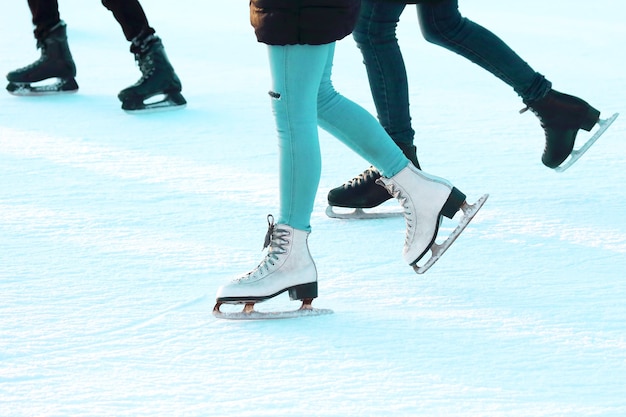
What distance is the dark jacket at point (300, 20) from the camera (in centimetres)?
242

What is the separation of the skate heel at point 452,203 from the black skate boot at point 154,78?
2.16 meters

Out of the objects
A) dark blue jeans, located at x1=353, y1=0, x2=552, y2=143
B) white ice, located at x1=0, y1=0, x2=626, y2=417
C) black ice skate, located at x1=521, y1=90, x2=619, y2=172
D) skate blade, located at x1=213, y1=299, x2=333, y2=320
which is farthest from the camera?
black ice skate, located at x1=521, y1=90, x2=619, y2=172

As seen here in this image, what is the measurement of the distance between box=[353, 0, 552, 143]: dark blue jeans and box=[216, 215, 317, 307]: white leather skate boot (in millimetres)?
789

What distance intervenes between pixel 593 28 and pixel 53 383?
4.82 m

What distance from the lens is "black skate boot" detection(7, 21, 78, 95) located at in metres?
5.04

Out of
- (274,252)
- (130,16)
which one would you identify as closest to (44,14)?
(130,16)

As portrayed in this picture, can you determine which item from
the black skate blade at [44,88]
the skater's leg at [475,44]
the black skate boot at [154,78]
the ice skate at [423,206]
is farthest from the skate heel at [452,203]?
the black skate blade at [44,88]

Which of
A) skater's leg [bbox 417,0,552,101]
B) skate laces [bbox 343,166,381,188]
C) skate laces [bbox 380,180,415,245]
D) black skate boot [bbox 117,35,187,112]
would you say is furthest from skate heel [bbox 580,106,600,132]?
black skate boot [bbox 117,35,187,112]

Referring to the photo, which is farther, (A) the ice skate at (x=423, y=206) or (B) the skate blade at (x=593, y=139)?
(B) the skate blade at (x=593, y=139)

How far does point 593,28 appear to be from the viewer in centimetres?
646

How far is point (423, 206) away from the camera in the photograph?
8.99 feet

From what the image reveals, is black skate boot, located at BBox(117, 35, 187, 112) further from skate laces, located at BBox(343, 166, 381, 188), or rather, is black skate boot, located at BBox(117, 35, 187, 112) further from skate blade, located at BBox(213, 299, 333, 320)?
skate blade, located at BBox(213, 299, 333, 320)

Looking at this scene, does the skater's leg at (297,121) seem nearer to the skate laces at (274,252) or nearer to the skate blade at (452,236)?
the skate laces at (274,252)

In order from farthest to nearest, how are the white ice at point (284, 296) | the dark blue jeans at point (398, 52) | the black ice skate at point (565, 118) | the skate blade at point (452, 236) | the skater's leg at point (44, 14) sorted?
the skater's leg at point (44, 14)
the black ice skate at point (565, 118)
the dark blue jeans at point (398, 52)
the skate blade at point (452, 236)
the white ice at point (284, 296)
